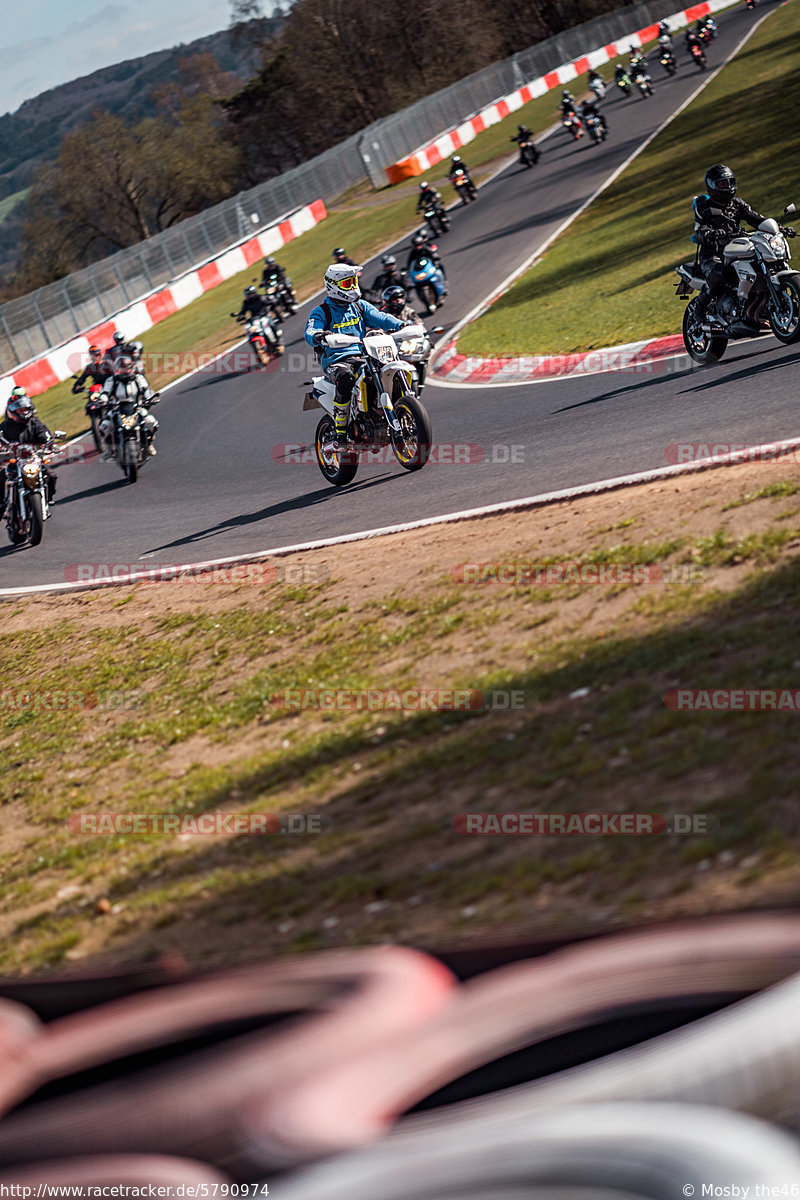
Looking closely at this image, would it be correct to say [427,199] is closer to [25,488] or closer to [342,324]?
[25,488]

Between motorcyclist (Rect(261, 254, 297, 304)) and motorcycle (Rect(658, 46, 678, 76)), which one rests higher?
motorcycle (Rect(658, 46, 678, 76))

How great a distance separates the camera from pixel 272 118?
96.3 m

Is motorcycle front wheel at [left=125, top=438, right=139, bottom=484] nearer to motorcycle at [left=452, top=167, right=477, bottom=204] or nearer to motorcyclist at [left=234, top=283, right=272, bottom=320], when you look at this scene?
motorcyclist at [left=234, top=283, right=272, bottom=320]

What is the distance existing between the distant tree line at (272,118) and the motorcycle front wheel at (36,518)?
72.2m

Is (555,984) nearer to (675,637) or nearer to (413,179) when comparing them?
(675,637)

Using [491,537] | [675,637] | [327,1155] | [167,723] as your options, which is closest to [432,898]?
[327,1155]

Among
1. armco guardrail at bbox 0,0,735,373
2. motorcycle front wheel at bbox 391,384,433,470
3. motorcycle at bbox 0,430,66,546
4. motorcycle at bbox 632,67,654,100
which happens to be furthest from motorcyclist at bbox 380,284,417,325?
motorcycle at bbox 632,67,654,100

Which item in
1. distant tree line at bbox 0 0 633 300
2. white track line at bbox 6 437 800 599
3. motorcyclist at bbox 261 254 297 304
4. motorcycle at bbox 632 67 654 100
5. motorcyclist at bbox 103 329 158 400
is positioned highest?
distant tree line at bbox 0 0 633 300

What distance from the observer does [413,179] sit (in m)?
52.5

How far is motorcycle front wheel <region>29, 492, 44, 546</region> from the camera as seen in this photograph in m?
16.3

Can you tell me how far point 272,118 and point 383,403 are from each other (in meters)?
92.8

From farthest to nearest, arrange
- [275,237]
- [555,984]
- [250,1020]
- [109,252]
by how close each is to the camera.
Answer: [109,252], [275,237], [250,1020], [555,984]

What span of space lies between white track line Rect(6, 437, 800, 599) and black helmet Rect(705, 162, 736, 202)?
4353mm

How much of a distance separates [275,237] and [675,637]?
44.8 meters
